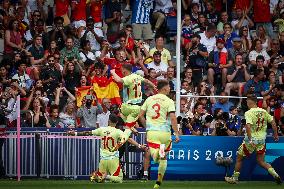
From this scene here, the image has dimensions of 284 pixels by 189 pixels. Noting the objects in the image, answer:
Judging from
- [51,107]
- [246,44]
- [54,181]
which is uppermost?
[246,44]

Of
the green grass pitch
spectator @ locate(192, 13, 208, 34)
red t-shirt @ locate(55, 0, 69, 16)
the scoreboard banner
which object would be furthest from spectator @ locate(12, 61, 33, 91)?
spectator @ locate(192, 13, 208, 34)

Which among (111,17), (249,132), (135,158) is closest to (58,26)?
(111,17)

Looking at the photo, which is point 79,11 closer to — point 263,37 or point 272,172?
point 263,37

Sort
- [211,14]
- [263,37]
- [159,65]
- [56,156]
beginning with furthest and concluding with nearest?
[211,14]
[263,37]
[159,65]
[56,156]

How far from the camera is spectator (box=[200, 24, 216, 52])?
101ft

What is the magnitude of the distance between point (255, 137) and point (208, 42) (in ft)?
22.8

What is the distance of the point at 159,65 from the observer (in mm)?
29641

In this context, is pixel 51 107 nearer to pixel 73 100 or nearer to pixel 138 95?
pixel 73 100

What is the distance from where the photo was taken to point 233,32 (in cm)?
3141

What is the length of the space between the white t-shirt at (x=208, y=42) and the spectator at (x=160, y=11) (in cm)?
134

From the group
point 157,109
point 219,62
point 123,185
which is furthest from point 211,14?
point 157,109

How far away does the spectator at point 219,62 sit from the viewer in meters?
29.8

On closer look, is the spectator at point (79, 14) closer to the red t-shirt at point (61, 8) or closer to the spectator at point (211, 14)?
the red t-shirt at point (61, 8)

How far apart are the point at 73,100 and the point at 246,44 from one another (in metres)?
6.48
